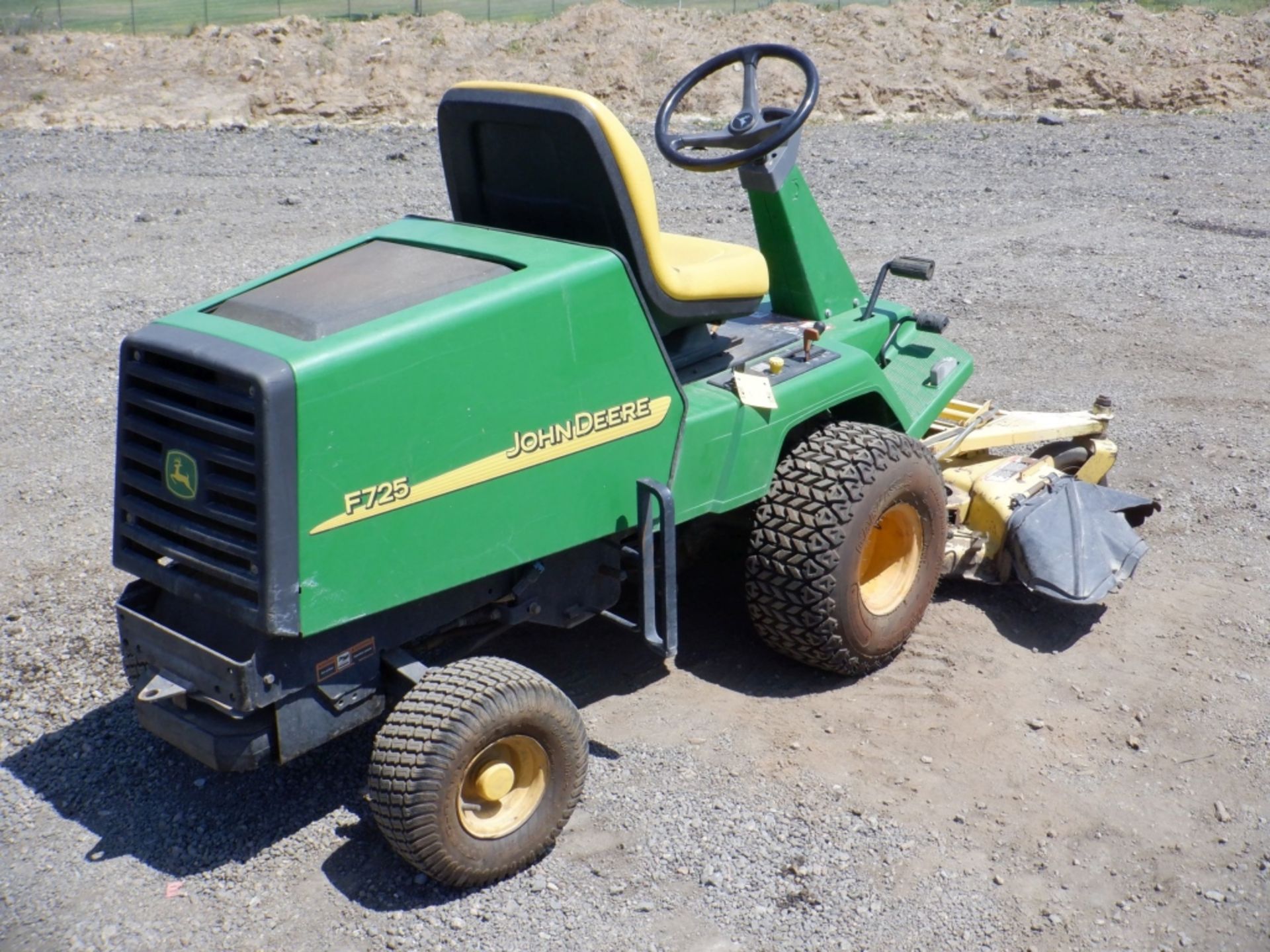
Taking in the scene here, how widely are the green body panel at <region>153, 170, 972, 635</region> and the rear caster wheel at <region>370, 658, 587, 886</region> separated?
0.96 ft

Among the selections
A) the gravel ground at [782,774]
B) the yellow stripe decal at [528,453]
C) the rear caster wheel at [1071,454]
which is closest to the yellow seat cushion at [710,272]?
the yellow stripe decal at [528,453]

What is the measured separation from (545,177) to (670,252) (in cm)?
60

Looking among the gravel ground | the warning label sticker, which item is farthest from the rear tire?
the warning label sticker

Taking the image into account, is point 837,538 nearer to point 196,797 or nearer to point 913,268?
point 913,268

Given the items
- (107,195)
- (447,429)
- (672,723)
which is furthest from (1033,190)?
(447,429)

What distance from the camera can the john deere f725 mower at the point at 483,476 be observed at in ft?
11.4

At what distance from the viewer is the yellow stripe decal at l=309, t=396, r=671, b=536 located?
3.52 metres

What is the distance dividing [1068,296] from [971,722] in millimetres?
5351

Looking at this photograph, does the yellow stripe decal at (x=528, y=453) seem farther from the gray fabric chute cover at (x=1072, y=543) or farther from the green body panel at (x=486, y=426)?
the gray fabric chute cover at (x=1072, y=543)

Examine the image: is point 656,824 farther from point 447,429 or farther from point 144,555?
point 144,555

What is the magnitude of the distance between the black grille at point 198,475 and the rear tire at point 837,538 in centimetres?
174

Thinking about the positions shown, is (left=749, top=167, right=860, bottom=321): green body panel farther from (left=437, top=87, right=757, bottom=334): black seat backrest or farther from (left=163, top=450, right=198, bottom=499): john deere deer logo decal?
(left=163, top=450, right=198, bottom=499): john deere deer logo decal

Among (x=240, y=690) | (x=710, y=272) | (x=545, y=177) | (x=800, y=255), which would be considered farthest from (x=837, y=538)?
(x=240, y=690)

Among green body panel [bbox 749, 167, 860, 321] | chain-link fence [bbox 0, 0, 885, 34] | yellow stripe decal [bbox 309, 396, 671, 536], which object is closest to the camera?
yellow stripe decal [bbox 309, 396, 671, 536]
